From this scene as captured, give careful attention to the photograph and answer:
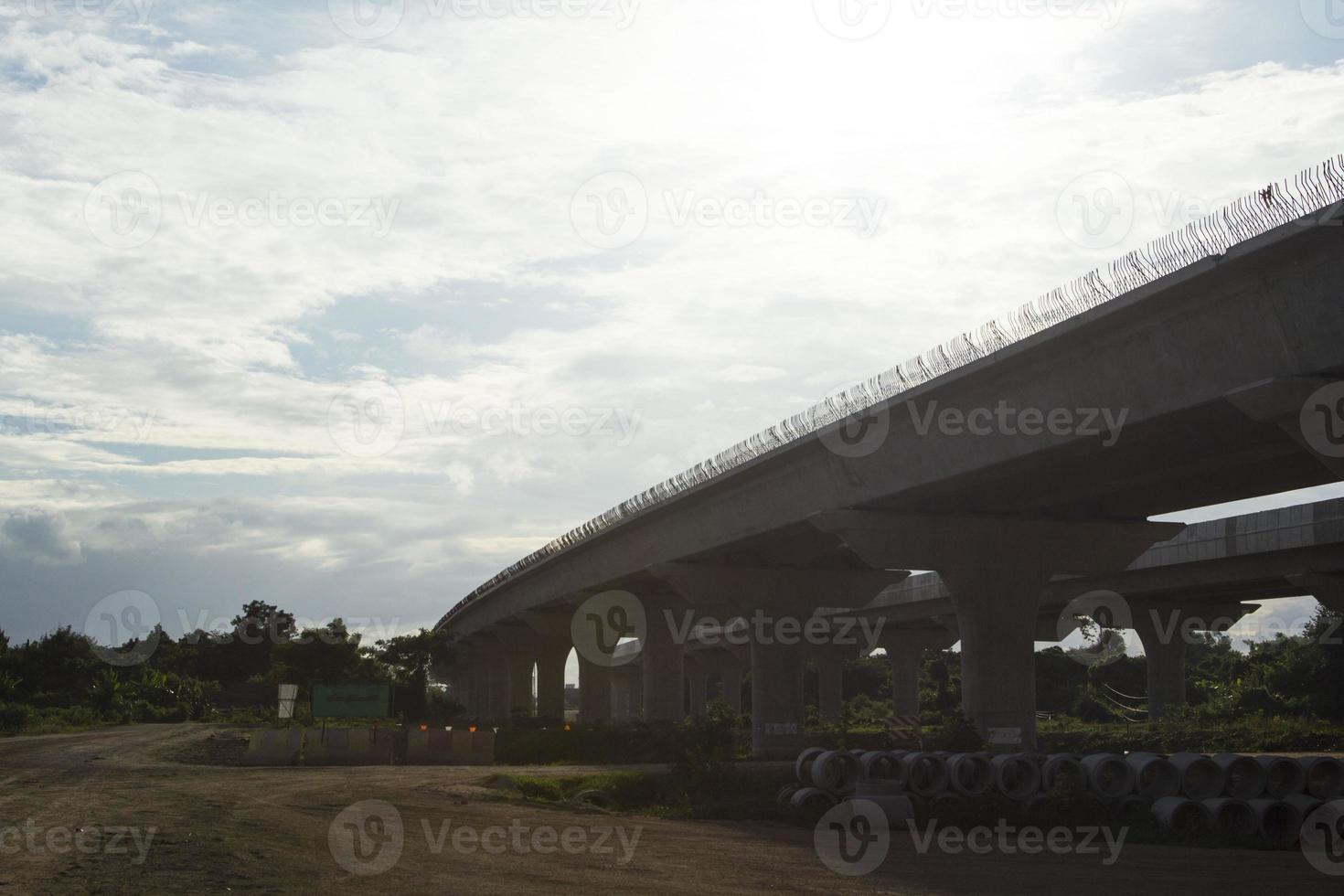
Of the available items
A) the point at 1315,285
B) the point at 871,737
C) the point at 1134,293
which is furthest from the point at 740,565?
the point at 1315,285

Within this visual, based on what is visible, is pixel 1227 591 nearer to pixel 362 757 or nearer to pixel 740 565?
pixel 740 565

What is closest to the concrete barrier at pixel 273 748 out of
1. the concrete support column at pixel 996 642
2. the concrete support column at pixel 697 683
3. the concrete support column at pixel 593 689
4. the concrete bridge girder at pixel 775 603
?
the concrete bridge girder at pixel 775 603

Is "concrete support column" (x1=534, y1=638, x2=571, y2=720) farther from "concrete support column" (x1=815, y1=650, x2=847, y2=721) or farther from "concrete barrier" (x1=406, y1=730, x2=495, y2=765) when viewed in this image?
"concrete barrier" (x1=406, y1=730, x2=495, y2=765)

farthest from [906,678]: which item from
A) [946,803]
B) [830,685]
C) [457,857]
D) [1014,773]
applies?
[457,857]

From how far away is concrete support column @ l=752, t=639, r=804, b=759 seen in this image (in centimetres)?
5000

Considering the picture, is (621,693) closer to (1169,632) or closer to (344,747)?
(1169,632)

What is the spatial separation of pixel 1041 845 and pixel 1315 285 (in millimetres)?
10035

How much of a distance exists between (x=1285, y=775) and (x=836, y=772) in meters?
8.77

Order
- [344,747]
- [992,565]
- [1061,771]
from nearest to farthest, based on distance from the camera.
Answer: [1061,771] → [992,565] → [344,747]

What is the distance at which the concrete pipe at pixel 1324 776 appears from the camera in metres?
23.2

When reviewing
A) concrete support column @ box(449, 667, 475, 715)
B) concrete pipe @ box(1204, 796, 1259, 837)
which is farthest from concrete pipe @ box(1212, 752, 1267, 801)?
concrete support column @ box(449, 667, 475, 715)

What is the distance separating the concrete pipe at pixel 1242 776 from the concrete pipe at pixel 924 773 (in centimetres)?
555

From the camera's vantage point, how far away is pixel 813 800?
2658 centimetres

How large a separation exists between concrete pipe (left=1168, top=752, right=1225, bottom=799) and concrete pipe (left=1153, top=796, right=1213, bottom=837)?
82cm
